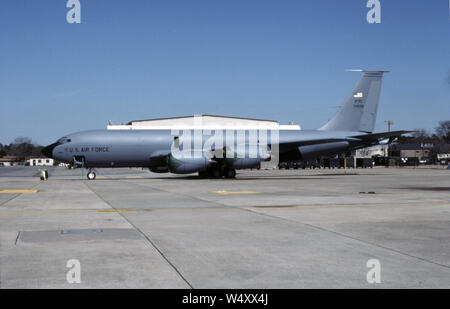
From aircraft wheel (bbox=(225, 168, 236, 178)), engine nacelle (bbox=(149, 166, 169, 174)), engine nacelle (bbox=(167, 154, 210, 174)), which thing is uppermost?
engine nacelle (bbox=(167, 154, 210, 174))

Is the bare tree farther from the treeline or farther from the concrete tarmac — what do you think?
the concrete tarmac

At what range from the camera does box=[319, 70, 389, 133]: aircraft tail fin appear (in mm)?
41531

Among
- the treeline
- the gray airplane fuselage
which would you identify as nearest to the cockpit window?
the gray airplane fuselage

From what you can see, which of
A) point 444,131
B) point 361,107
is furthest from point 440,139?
point 361,107

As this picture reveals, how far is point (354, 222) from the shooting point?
11.1 meters

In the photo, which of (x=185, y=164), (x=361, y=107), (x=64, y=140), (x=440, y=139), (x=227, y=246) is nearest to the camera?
(x=227, y=246)

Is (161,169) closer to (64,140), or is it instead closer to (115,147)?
(115,147)

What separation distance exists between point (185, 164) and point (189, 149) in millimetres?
2381

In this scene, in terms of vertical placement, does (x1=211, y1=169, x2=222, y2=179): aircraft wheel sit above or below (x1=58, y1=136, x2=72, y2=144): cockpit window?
below

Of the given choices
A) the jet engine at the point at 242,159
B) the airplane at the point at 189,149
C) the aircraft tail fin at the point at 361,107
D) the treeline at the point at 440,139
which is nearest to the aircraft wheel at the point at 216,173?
the airplane at the point at 189,149

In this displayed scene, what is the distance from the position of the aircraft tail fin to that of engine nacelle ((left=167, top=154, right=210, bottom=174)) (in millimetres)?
13879

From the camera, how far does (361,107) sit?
136 ft

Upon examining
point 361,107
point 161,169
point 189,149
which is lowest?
point 161,169
